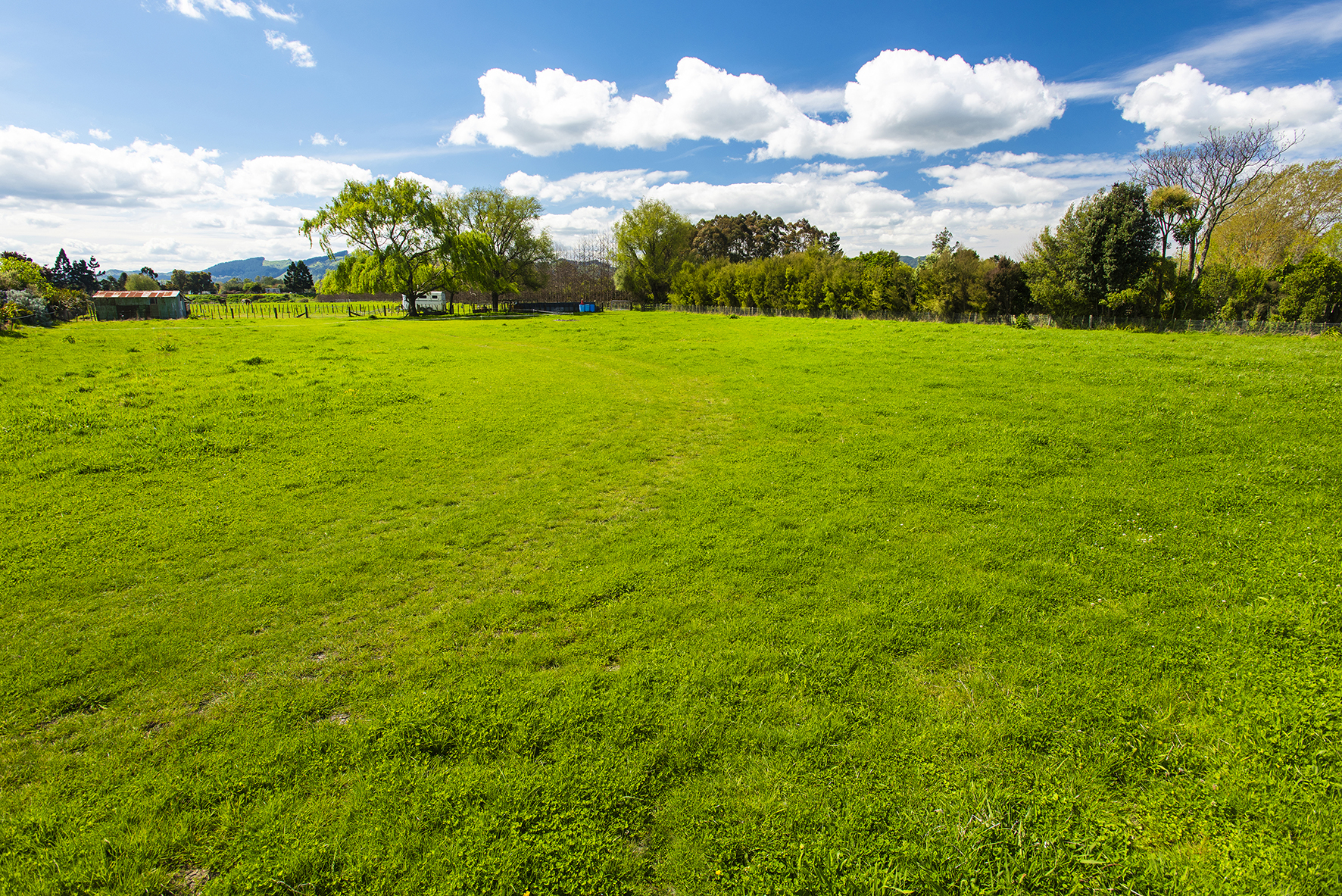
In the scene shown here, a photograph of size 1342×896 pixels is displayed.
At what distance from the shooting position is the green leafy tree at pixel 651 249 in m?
80.8

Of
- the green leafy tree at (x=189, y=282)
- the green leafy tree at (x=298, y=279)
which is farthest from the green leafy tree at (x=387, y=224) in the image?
the green leafy tree at (x=189, y=282)

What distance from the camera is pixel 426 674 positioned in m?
5.12

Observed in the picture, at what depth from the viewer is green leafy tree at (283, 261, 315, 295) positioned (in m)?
134

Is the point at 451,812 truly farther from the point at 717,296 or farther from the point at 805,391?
the point at 717,296

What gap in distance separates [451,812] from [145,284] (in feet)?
562

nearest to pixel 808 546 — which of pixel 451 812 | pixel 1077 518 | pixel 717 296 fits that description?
pixel 1077 518

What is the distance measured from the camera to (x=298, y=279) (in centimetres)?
13488

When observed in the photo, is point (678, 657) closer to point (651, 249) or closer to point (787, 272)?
point (787, 272)

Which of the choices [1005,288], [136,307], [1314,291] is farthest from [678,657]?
[136,307]

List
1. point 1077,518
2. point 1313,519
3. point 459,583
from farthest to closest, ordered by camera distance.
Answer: point 1077,518 < point 1313,519 < point 459,583

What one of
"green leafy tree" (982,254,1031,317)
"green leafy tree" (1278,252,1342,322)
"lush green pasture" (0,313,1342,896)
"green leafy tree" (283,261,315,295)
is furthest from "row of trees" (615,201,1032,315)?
"green leafy tree" (283,261,315,295)

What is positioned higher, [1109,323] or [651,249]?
[651,249]

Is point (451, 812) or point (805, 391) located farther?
point (805, 391)

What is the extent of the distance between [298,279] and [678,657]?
547ft
